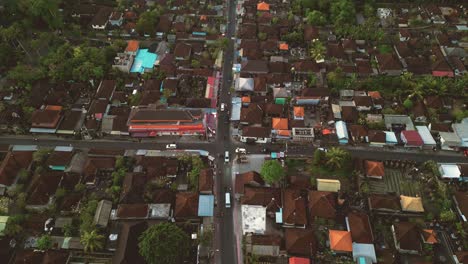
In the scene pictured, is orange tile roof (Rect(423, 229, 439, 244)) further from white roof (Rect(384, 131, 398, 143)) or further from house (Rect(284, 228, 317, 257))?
white roof (Rect(384, 131, 398, 143))

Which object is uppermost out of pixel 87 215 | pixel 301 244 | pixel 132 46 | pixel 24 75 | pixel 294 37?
pixel 294 37

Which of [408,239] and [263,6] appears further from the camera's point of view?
[263,6]

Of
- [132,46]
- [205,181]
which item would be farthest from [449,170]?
[132,46]

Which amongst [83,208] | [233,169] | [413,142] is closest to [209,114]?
[233,169]

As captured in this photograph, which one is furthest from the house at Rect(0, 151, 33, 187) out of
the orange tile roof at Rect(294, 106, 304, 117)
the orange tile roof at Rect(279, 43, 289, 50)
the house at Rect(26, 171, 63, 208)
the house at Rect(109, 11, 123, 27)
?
the orange tile roof at Rect(279, 43, 289, 50)

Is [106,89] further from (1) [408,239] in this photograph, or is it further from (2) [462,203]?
(2) [462,203]

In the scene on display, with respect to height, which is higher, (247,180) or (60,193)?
(247,180)
